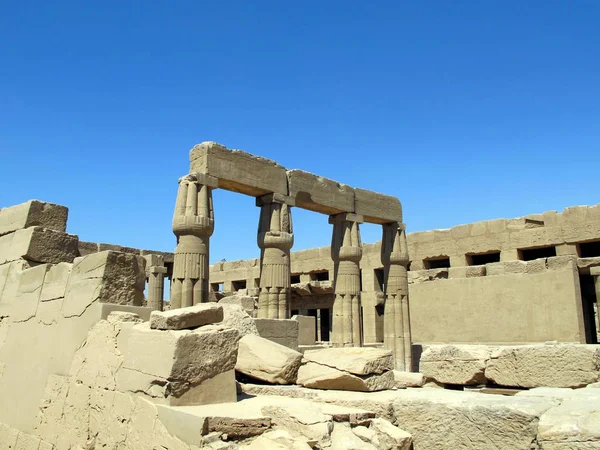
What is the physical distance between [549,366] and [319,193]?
30.0 ft

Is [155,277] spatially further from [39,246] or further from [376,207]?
[39,246]

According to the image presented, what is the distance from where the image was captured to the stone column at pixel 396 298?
595 inches

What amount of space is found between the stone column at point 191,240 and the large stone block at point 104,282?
5.68 meters

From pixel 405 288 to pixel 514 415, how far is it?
1250 centimetres

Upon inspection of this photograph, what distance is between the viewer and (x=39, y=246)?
5844mm

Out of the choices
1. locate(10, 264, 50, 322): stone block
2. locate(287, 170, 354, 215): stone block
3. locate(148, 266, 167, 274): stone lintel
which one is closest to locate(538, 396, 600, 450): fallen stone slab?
locate(10, 264, 50, 322): stone block

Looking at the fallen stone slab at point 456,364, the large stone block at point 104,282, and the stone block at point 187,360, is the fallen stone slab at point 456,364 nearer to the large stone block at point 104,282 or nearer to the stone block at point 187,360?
the stone block at point 187,360

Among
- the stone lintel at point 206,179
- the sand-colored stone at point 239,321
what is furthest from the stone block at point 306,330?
the sand-colored stone at point 239,321

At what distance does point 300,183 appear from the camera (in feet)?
43.5

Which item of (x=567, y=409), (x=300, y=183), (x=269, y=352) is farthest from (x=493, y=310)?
(x=567, y=409)

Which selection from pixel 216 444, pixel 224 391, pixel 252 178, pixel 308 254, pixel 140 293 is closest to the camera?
pixel 216 444

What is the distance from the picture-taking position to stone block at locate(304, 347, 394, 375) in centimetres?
464

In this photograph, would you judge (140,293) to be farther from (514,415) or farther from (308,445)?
(514,415)

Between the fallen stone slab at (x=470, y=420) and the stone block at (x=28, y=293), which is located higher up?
the stone block at (x=28, y=293)
